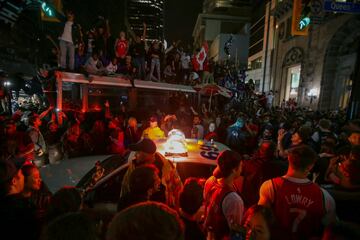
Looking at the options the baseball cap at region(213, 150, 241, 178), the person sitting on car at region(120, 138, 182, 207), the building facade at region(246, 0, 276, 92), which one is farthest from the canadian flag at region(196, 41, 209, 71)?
the building facade at region(246, 0, 276, 92)

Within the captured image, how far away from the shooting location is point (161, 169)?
3.22 meters

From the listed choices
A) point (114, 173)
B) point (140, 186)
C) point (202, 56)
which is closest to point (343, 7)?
point (202, 56)

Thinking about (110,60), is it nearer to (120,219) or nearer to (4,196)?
(4,196)

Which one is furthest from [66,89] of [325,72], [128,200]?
[325,72]

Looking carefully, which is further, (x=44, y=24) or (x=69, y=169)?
(x=44, y=24)

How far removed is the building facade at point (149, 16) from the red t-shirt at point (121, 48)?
9337 cm

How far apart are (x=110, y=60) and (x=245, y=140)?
20.2 feet

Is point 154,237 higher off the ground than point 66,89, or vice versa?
point 66,89

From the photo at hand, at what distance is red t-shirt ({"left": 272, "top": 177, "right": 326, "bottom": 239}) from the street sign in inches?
347

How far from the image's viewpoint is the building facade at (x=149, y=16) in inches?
4001

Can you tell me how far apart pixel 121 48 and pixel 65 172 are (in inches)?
254

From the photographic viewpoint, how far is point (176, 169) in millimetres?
3557

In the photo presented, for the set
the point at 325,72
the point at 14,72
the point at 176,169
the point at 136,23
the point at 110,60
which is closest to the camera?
the point at 176,169

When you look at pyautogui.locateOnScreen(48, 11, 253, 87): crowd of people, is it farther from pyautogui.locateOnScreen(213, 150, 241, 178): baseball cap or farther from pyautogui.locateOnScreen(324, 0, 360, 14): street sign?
pyautogui.locateOnScreen(213, 150, 241, 178): baseball cap
